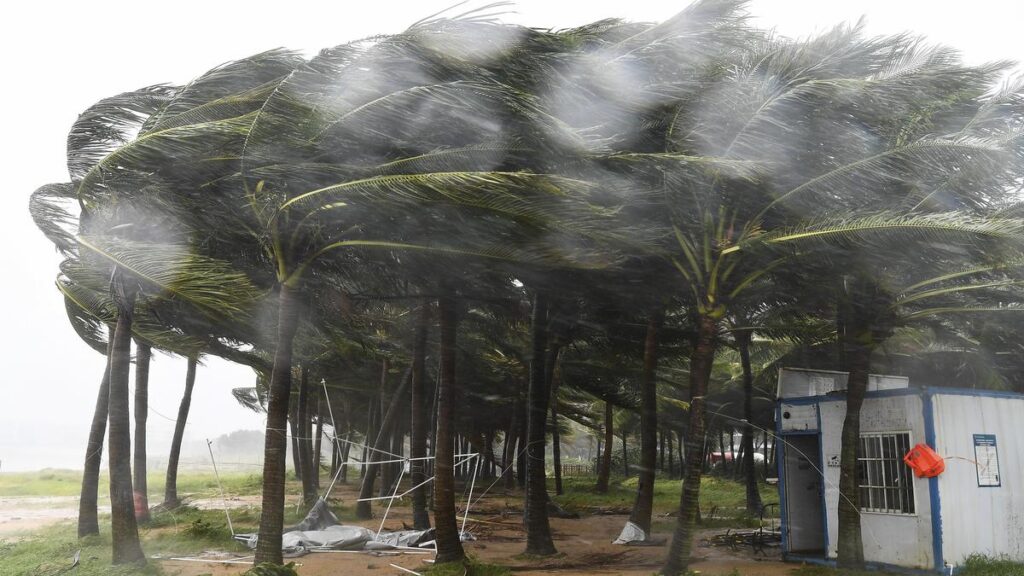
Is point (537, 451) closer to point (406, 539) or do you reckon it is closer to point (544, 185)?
point (406, 539)

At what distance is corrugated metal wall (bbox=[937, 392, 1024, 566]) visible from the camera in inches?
426

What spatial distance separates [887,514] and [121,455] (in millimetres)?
11239

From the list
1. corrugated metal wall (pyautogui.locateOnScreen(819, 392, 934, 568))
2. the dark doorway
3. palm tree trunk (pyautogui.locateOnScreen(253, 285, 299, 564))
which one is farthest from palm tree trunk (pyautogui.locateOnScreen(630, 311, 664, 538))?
palm tree trunk (pyautogui.locateOnScreen(253, 285, 299, 564))

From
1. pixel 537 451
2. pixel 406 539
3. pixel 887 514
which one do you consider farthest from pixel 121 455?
pixel 887 514

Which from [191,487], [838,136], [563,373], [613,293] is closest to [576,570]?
[613,293]

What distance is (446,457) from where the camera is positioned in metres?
11.9

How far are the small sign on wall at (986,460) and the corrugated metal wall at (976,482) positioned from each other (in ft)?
0.24

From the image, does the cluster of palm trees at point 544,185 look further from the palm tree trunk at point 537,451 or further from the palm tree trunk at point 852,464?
the palm tree trunk at point 537,451

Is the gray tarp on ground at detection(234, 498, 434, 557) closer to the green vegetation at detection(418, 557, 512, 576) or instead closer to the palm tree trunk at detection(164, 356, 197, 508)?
the green vegetation at detection(418, 557, 512, 576)

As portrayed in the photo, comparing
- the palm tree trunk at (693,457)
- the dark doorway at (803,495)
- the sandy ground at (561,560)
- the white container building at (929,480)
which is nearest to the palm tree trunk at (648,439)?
the sandy ground at (561,560)

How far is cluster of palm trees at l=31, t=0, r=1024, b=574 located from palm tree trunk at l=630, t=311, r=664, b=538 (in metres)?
2.37

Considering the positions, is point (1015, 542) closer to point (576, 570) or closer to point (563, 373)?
point (576, 570)

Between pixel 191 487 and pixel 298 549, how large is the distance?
2898 centimetres

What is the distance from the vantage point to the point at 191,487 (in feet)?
128
